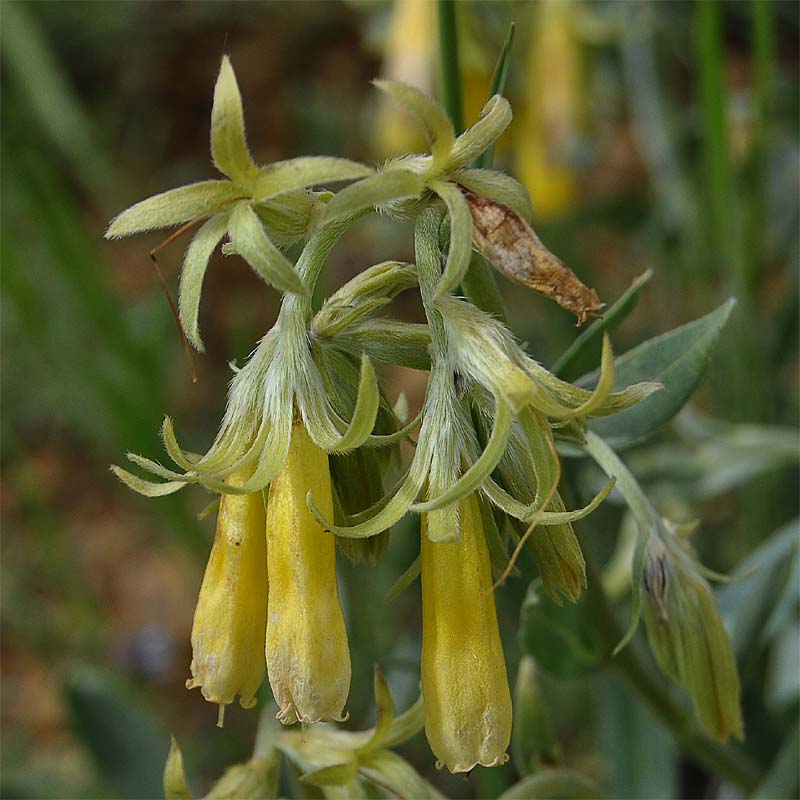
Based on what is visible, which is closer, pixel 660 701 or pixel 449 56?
pixel 449 56

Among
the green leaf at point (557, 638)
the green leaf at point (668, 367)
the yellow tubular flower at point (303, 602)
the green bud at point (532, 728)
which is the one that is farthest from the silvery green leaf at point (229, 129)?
the green bud at point (532, 728)

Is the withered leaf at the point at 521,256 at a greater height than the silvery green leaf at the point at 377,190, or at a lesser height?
lesser

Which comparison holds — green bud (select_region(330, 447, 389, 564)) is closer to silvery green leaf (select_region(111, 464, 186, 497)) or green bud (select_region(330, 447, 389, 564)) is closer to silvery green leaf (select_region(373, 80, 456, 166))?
silvery green leaf (select_region(111, 464, 186, 497))

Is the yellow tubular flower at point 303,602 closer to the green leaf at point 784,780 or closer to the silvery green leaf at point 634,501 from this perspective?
the silvery green leaf at point 634,501

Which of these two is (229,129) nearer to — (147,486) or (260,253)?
(260,253)

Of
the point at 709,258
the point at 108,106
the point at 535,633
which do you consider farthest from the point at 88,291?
the point at 108,106

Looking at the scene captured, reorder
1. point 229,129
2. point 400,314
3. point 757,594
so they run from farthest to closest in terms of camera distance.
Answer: point 400,314
point 757,594
point 229,129

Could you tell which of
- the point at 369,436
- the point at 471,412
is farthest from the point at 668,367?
the point at 369,436
